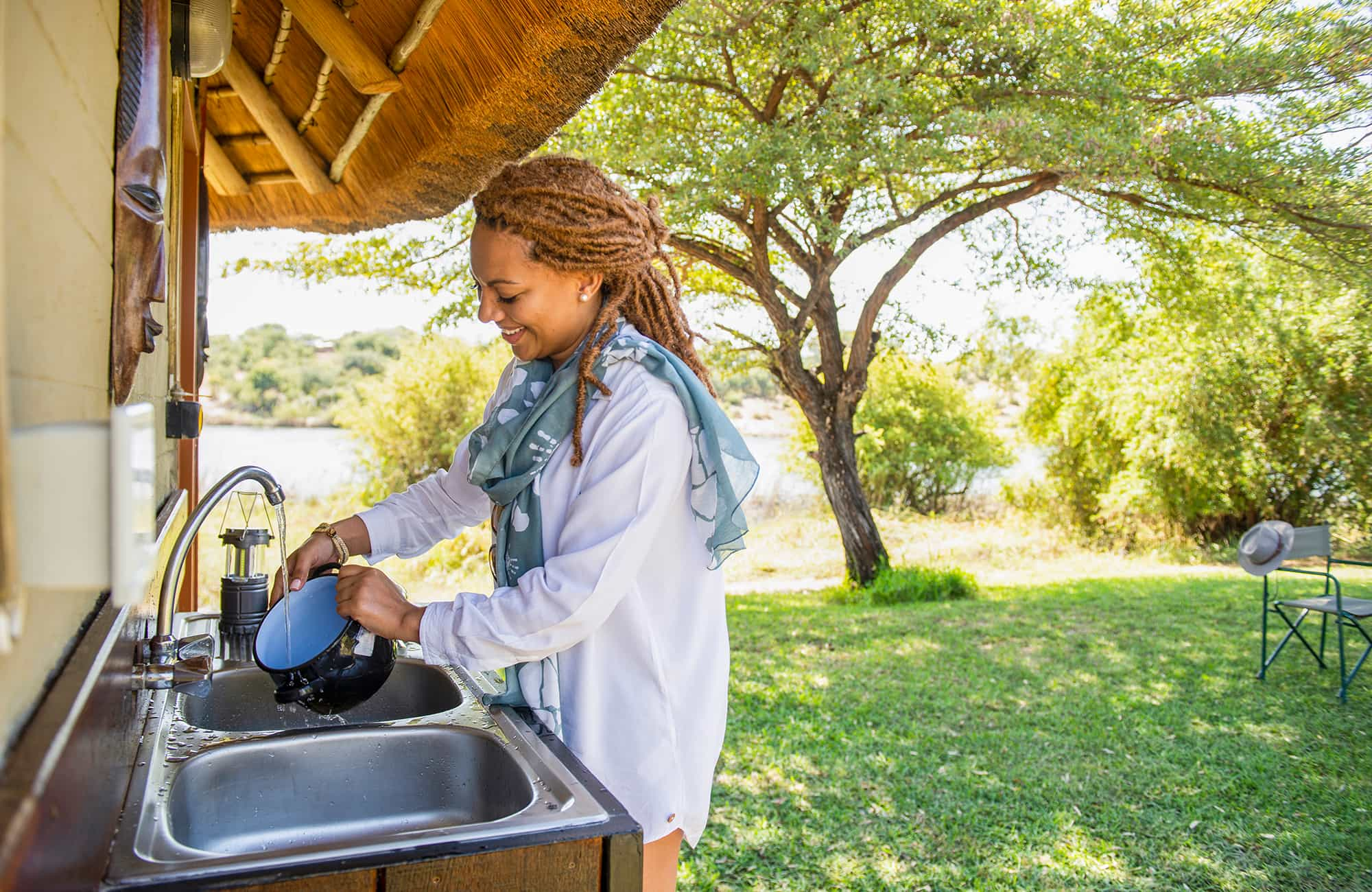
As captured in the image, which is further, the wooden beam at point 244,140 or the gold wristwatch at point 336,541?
the wooden beam at point 244,140

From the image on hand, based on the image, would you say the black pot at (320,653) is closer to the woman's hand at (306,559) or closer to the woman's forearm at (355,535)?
the woman's hand at (306,559)

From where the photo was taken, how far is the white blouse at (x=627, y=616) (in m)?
1.44

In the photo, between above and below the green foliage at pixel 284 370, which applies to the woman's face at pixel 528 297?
below

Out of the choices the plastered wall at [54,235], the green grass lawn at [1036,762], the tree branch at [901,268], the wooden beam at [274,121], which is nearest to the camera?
the plastered wall at [54,235]

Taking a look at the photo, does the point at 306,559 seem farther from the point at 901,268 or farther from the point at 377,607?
the point at 901,268

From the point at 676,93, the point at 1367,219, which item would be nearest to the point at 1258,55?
the point at 1367,219

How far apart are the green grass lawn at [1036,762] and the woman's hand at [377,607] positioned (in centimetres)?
219

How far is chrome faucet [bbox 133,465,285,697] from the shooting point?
4.84ft

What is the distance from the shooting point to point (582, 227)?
60.9 inches

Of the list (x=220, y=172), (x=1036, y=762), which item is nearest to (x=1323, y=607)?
(x=1036, y=762)

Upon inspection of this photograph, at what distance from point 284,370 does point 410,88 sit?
1207 inches

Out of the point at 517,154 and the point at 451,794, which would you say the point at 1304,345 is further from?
the point at 451,794

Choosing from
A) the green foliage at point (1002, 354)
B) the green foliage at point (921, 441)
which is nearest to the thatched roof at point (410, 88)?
the green foliage at point (1002, 354)

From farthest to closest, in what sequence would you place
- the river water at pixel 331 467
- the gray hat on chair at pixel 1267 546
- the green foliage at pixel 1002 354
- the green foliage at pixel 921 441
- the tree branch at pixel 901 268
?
the green foliage at pixel 921 441 → the river water at pixel 331 467 → the green foliage at pixel 1002 354 → the tree branch at pixel 901 268 → the gray hat on chair at pixel 1267 546
